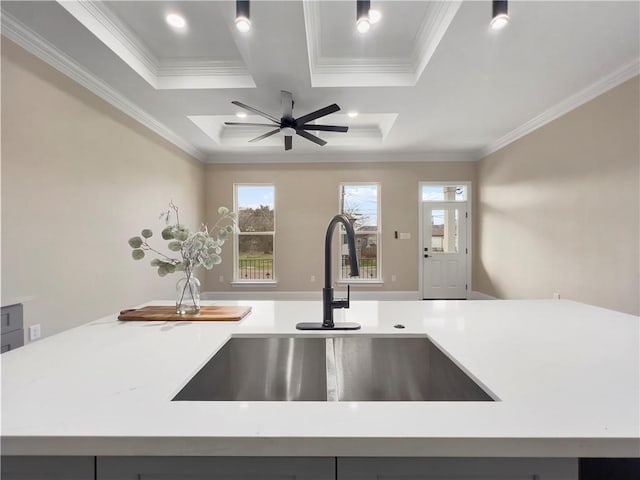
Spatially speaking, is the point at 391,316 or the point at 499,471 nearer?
the point at 499,471

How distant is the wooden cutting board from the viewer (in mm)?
1160

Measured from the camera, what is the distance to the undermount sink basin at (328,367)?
3.30 ft

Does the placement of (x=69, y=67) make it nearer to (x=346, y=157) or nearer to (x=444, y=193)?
(x=346, y=157)

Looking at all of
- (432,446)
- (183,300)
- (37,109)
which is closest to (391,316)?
(432,446)

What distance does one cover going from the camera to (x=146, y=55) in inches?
111

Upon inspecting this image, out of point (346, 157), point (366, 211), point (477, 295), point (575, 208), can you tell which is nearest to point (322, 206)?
point (366, 211)

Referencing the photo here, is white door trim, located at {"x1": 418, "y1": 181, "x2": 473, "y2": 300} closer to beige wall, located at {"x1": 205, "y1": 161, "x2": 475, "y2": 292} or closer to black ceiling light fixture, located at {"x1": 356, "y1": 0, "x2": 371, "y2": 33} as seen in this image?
beige wall, located at {"x1": 205, "y1": 161, "x2": 475, "y2": 292}

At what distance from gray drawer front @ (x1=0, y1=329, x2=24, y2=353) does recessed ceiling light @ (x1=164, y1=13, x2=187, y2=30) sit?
266 centimetres

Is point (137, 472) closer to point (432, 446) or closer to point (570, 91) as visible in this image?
point (432, 446)

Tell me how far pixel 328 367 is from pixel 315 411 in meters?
0.48

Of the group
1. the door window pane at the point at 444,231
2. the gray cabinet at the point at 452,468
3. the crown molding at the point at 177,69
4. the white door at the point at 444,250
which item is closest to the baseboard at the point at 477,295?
the white door at the point at 444,250

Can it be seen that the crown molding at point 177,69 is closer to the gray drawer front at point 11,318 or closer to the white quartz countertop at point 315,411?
the gray drawer front at point 11,318

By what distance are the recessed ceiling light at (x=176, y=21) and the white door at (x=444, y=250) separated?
4.51m

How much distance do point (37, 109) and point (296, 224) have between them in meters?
3.76
